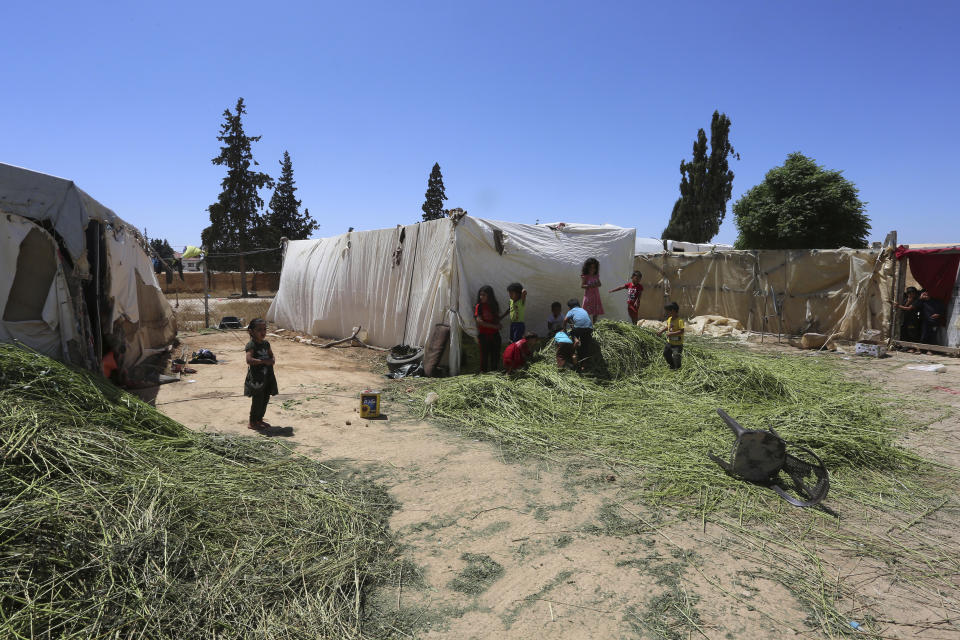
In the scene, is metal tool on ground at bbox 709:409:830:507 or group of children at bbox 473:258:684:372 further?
group of children at bbox 473:258:684:372

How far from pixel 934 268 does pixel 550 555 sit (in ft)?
36.5

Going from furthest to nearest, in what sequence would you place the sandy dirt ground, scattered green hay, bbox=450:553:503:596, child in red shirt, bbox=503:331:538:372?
child in red shirt, bbox=503:331:538:372 < scattered green hay, bbox=450:553:503:596 < the sandy dirt ground

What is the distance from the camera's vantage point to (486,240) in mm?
8555

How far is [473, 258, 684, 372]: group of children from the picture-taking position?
7.15 metres

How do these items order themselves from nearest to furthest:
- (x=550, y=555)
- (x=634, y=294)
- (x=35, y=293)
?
(x=550, y=555)
(x=35, y=293)
(x=634, y=294)

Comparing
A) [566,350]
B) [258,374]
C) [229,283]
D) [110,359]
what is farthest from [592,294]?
[229,283]

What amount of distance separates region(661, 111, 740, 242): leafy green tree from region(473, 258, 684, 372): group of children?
27.0 metres

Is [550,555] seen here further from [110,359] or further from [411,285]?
[411,285]

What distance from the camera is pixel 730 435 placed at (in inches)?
187

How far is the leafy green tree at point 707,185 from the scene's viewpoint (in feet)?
108

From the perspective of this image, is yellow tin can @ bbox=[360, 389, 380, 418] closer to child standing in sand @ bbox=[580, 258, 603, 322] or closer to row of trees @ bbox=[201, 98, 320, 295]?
child standing in sand @ bbox=[580, 258, 603, 322]

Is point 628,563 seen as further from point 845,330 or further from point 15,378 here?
point 845,330

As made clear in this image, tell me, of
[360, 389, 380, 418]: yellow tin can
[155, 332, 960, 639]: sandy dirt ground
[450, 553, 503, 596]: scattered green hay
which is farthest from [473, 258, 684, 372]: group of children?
[450, 553, 503, 596]: scattered green hay

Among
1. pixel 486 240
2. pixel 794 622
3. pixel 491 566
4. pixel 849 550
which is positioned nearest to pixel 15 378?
pixel 491 566
